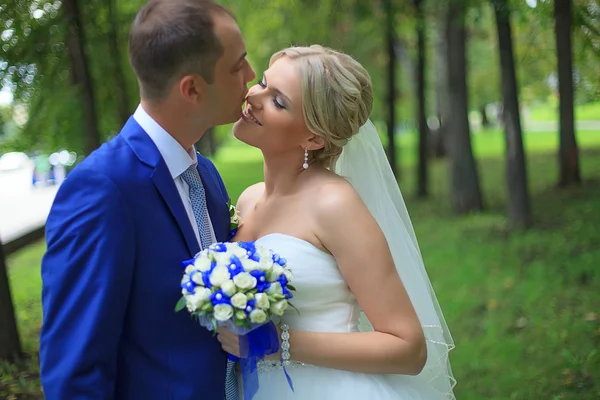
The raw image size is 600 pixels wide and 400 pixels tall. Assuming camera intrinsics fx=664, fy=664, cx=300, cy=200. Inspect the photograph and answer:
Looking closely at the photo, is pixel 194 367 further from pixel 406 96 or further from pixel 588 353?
pixel 406 96

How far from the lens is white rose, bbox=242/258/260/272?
2.24 m

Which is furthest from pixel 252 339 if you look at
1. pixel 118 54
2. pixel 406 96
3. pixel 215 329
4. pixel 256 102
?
pixel 406 96

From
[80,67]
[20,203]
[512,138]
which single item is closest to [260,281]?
[80,67]

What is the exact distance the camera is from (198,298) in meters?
2.15

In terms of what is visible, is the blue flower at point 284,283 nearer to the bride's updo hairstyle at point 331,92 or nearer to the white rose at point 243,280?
the white rose at point 243,280

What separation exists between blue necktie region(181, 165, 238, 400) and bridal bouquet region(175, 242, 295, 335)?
262mm

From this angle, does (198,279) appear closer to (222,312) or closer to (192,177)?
(222,312)

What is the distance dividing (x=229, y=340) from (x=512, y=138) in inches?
345

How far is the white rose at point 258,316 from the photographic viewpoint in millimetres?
2201

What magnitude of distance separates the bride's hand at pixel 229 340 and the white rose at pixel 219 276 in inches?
8.7

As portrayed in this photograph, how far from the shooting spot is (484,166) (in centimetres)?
2225

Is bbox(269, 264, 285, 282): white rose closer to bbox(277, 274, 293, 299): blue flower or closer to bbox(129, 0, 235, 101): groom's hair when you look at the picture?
bbox(277, 274, 293, 299): blue flower

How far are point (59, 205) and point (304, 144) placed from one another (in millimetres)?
1108

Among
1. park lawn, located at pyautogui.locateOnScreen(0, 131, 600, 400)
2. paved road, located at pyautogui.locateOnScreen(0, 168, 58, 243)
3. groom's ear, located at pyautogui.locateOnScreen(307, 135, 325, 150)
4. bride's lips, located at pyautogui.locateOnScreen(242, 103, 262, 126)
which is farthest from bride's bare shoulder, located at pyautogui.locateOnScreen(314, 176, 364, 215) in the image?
paved road, located at pyautogui.locateOnScreen(0, 168, 58, 243)
